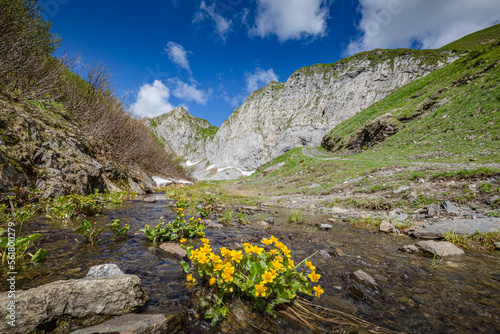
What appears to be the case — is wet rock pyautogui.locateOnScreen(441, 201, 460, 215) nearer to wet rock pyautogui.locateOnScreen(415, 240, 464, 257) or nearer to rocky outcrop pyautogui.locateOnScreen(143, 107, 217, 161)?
wet rock pyautogui.locateOnScreen(415, 240, 464, 257)

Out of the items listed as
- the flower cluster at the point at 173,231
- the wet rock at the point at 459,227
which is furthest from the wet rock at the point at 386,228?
the flower cluster at the point at 173,231

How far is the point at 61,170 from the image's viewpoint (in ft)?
24.9

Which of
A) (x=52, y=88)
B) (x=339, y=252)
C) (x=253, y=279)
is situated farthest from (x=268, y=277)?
(x=52, y=88)

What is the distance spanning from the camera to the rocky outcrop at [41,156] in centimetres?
585

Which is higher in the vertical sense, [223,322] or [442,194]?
[442,194]

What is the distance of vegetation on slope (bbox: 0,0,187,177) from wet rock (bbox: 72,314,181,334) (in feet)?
27.5

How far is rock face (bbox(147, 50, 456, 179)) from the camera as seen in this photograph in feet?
181

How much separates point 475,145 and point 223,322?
20617 millimetres

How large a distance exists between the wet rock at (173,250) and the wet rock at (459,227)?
6873mm

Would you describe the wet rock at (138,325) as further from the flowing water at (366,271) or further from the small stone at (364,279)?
the small stone at (364,279)

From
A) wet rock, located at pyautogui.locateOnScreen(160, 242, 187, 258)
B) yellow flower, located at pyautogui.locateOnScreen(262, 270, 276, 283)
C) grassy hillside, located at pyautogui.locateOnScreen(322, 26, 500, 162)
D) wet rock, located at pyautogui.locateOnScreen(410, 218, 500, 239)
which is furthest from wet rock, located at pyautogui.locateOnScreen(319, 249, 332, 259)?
grassy hillside, located at pyautogui.locateOnScreen(322, 26, 500, 162)

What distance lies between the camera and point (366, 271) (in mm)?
3639

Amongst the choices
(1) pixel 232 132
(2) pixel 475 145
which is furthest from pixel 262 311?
(1) pixel 232 132

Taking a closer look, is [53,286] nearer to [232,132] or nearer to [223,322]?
[223,322]
